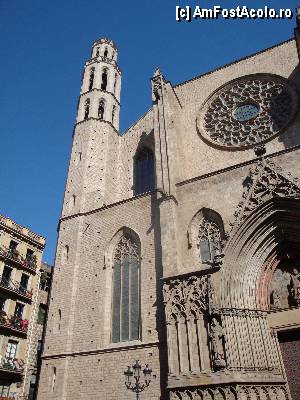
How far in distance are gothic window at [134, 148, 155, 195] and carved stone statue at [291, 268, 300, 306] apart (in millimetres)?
7727

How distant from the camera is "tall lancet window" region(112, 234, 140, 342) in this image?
43.4 feet

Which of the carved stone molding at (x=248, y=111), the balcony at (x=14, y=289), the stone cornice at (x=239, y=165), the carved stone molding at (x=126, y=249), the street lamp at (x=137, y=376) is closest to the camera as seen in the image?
the street lamp at (x=137, y=376)

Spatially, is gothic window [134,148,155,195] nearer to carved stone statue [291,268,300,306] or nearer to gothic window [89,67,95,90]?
gothic window [89,67,95,90]

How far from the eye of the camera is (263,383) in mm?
10242

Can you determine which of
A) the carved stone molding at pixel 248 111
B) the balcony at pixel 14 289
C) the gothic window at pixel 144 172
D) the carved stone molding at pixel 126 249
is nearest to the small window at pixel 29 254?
the balcony at pixel 14 289

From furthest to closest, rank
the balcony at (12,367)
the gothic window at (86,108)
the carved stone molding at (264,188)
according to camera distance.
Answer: the gothic window at (86,108) < the balcony at (12,367) < the carved stone molding at (264,188)

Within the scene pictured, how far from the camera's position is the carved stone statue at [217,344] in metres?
10.4

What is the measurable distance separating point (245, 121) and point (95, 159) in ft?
22.7

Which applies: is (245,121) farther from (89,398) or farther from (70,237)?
(89,398)

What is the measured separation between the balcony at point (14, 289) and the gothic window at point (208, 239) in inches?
494

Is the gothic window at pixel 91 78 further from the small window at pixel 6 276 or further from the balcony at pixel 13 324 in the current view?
the balcony at pixel 13 324

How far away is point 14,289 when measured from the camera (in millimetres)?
21953

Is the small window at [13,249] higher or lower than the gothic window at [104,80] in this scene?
lower

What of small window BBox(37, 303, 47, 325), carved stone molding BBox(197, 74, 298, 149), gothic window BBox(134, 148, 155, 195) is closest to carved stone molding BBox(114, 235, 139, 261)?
gothic window BBox(134, 148, 155, 195)
